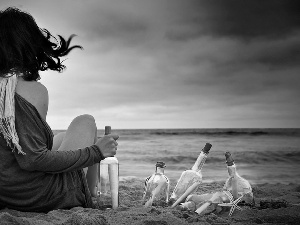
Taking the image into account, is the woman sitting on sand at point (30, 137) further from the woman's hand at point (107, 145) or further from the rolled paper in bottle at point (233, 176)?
the rolled paper in bottle at point (233, 176)

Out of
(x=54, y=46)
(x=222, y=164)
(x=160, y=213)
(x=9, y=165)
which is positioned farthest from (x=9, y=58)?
(x=222, y=164)

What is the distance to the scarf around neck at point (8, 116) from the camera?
7.98 feet

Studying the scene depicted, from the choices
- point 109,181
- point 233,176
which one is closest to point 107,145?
point 109,181

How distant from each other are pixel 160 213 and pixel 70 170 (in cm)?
65

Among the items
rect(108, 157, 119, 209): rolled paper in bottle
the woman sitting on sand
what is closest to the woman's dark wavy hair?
the woman sitting on sand

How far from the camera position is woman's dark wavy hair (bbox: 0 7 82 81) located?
2.59 metres

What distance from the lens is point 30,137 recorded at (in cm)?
249

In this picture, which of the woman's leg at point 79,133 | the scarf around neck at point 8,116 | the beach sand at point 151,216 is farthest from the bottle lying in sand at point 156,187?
the scarf around neck at point 8,116

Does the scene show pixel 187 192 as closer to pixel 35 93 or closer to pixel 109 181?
pixel 109 181

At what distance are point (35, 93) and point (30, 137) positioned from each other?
0.96ft

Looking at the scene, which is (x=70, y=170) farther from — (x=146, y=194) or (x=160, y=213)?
(x=146, y=194)

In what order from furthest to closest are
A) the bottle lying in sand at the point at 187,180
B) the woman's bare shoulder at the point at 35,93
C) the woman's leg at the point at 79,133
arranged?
the bottle lying in sand at the point at 187,180, the woman's leg at the point at 79,133, the woman's bare shoulder at the point at 35,93

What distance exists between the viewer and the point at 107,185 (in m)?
3.46

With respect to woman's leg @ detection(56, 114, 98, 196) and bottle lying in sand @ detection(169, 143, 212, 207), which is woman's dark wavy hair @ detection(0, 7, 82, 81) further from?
bottle lying in sand @ detection(169, 143, 212, 207)
